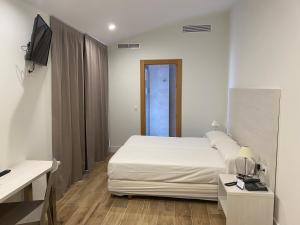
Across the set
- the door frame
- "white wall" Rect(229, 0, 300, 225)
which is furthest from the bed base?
the door frame

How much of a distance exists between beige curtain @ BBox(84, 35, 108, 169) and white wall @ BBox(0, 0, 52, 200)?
119cm

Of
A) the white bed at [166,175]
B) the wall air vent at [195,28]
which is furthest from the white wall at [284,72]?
the wall air vent at [195,28]

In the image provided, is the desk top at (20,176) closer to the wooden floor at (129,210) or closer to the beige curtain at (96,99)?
the wooden floor at (129,210)

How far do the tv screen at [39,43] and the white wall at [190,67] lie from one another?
2.66 metres

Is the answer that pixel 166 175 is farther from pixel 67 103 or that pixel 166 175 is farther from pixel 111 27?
pixel 111 27

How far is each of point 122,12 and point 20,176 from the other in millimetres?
2789

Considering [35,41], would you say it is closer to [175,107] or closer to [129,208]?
[129,208]

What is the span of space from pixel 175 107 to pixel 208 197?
104 inches

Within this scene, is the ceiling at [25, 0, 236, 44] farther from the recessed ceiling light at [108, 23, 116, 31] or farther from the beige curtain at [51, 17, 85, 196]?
the beige curtain at [51, 17, 85, 196]

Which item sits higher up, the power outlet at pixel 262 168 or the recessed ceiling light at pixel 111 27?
the recessed ceiling light at pixel 111 27

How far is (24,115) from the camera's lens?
2.65 metres

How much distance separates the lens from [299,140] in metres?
1.92

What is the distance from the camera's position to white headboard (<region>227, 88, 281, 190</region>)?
7.76ft

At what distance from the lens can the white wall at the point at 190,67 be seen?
496cm
